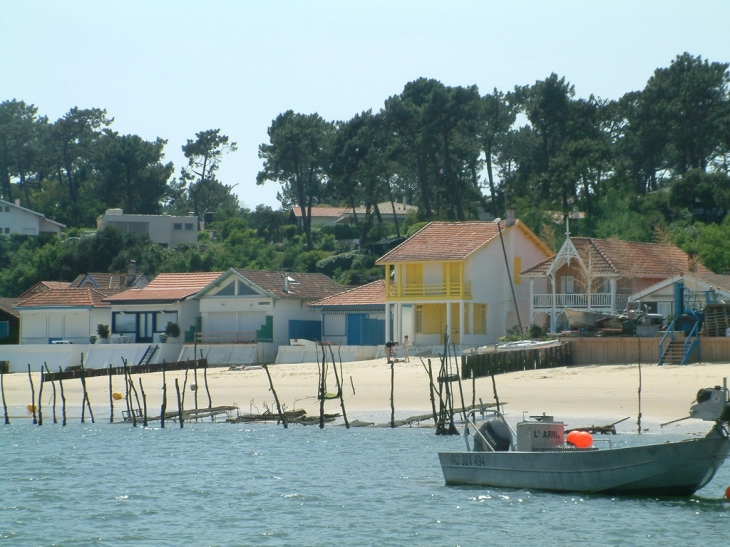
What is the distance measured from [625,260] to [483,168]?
138 feet

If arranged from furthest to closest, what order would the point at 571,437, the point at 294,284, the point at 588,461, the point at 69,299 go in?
the point at 69,299 → the point at 294,284 → the point at 571,437 → the point at 588,461

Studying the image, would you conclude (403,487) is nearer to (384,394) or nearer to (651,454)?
(651,454)

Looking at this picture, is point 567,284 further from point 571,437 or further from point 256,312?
point 571,437

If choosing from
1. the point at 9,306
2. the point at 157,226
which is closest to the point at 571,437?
the point at 9,306

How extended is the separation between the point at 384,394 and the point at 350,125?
44.9 m

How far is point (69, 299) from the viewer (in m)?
62.8

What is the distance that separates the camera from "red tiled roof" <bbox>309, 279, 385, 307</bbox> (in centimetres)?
5769

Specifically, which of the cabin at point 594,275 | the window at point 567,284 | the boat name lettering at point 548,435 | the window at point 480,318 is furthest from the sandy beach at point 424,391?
the window at point 567,284

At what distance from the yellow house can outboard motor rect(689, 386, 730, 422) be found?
3154 cm

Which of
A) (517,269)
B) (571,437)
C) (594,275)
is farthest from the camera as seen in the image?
(517,269)

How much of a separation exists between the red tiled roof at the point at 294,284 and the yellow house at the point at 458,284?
5501 millimetres

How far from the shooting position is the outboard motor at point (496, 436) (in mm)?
23688

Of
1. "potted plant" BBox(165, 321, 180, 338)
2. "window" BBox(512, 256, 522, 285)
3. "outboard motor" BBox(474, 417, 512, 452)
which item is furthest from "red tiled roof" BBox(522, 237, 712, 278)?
"outboard motor" BBox(474, 417, 512, 452)

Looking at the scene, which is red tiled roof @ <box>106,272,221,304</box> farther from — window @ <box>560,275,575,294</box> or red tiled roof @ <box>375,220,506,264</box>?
window @ <box>560,275,575,294</box>
